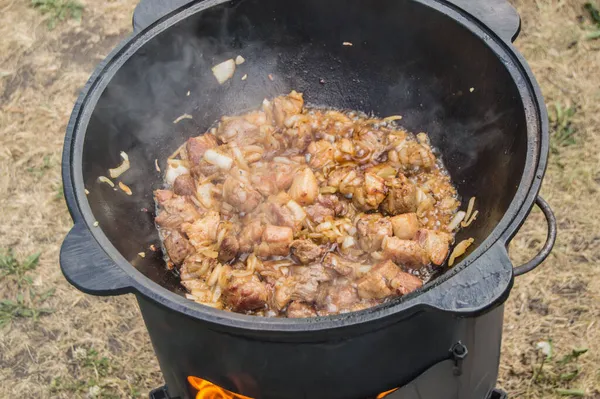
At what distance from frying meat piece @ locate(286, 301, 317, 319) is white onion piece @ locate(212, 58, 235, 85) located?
5.87ft

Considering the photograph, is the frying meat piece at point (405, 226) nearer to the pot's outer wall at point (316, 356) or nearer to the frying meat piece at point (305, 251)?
the frying meat piece at point (305, 251)

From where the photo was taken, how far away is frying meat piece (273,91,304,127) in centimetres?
417

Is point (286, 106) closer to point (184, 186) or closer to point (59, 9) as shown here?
point (184, 186)

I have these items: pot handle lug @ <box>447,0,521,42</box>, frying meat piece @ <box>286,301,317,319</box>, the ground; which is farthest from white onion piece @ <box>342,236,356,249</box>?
the ground

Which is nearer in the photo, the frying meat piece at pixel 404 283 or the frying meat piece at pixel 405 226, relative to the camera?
the frying meat piece at pixel 404 283

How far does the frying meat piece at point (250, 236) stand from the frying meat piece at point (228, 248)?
45 mm

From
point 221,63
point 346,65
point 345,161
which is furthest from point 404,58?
point 221,63

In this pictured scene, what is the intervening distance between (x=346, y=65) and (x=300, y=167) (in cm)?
87

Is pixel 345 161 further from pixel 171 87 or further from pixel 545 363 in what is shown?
pixel 545 363

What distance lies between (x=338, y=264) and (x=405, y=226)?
46cm

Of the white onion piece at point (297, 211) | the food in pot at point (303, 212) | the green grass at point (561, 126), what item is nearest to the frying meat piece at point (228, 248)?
the food in pot at point (303, 212)

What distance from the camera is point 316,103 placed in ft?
14.6

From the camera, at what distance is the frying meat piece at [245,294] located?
123 inches

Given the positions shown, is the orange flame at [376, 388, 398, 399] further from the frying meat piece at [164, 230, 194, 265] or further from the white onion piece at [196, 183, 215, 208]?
the white onion piece at [196, 183, 215, 208]
